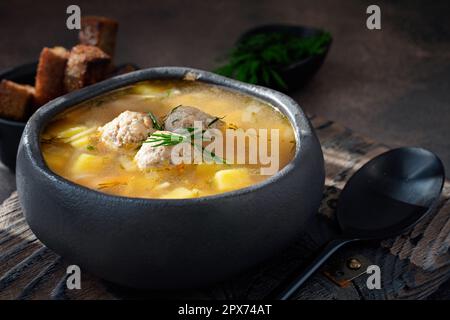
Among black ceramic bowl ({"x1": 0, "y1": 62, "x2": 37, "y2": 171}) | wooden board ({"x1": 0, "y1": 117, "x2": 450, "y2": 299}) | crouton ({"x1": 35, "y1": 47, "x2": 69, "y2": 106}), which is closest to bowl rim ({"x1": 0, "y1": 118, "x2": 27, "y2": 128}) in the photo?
black ceramic bowl ({"x1": 0, "y1": 62, "x2": 37, "y2": 171})

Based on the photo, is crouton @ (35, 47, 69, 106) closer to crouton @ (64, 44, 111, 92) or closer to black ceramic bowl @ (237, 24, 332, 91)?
crouton @ (64, 44, 111, 92)

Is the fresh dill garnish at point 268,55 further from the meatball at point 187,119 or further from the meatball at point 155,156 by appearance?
the meatball at point 155,156

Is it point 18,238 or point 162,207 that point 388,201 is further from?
point 18,238

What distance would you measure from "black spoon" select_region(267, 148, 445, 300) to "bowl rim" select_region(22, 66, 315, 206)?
32 cm

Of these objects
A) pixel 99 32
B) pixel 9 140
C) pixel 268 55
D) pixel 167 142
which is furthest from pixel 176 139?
pixel 268 55

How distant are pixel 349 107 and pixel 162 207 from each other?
187cm

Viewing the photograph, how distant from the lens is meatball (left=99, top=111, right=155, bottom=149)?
6.41 feet

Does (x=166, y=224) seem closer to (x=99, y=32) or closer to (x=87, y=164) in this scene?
(x=87, y=164)

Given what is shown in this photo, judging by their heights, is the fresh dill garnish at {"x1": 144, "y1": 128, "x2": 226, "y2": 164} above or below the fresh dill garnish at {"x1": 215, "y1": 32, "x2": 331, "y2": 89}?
above

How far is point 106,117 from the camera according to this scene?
212 cm

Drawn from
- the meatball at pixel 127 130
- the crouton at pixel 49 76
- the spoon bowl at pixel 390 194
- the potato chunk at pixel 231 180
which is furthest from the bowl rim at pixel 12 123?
the spoon bowl at pixel 390 194

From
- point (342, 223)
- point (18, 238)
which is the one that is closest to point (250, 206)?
point (342, 223)

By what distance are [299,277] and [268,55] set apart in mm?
1624

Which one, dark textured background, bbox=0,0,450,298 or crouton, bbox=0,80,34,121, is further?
dark textured background, bbox=0,0,450,298
